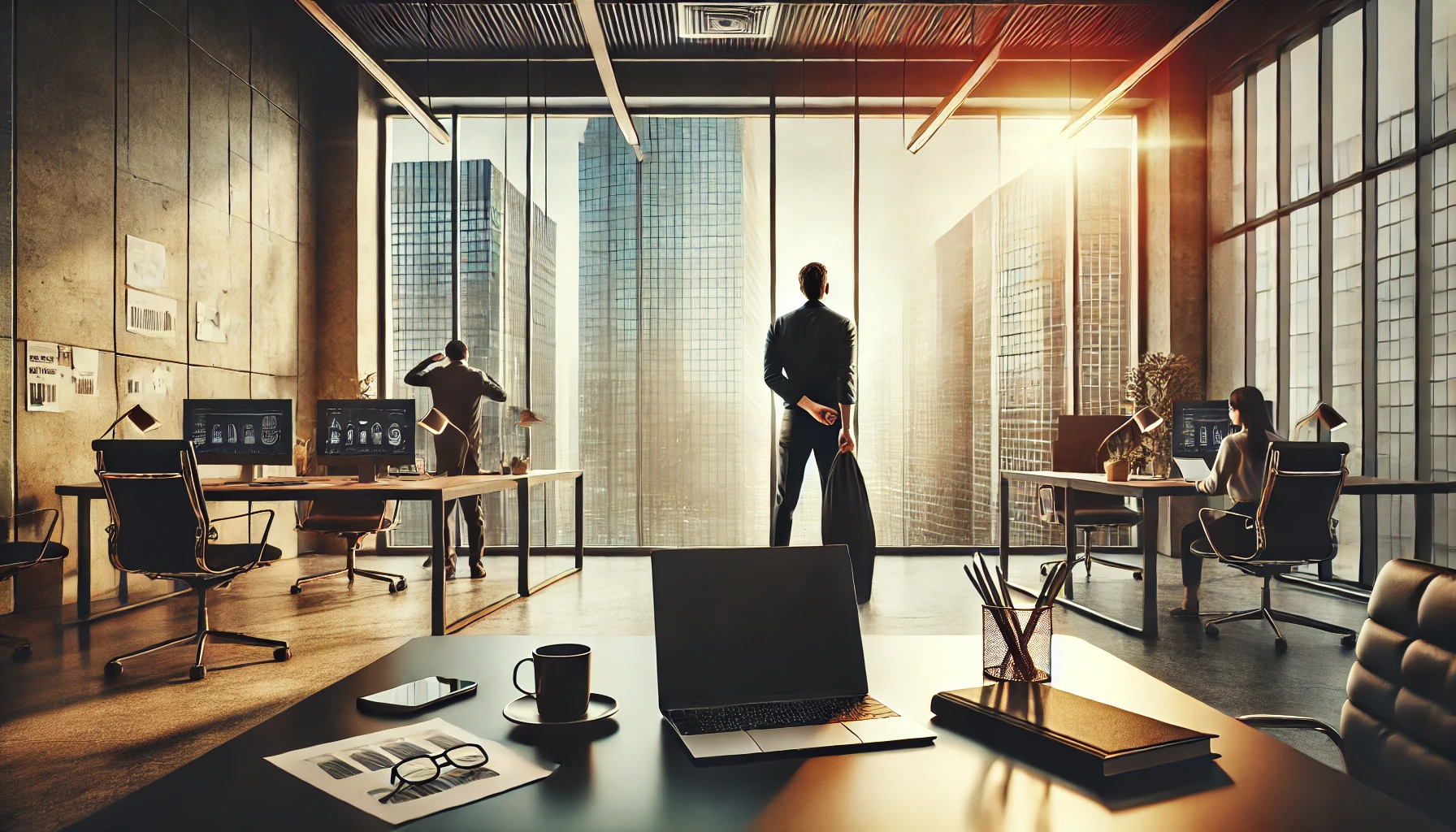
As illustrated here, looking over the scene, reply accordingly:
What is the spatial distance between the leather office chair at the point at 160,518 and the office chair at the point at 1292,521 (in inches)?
192

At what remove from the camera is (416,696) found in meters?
1.09

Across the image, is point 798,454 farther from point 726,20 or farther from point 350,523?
point 726,20

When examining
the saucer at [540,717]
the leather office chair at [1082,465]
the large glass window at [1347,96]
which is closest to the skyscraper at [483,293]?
the leather office chair at [1082,465]

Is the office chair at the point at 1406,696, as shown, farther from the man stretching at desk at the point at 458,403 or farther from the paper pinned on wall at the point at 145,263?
the paper pinned on wall at the point at 145,263

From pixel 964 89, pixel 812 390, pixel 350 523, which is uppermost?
pixel 964 89

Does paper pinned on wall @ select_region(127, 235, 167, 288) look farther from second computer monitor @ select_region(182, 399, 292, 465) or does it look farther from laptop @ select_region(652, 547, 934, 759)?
laptop @ select_region(652, 547, 934, 759)

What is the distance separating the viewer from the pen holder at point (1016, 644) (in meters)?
1.15

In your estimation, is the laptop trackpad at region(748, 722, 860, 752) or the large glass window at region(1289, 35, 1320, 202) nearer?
the laptop trackpad at region(748, 722, 860, 752)

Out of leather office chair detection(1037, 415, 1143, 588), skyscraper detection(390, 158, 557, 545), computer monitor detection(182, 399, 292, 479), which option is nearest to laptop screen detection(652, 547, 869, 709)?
computer monitor detection(182, 399, 292, 479)

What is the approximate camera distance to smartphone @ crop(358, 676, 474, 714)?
105 centimetres

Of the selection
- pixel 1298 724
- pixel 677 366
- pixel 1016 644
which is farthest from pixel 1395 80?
pixel 1016 644

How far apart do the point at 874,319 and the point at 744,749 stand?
6900 millimetres

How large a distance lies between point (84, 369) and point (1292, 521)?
6.98 meters

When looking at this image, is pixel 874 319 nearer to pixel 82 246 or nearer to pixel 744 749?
pixel 82 246
